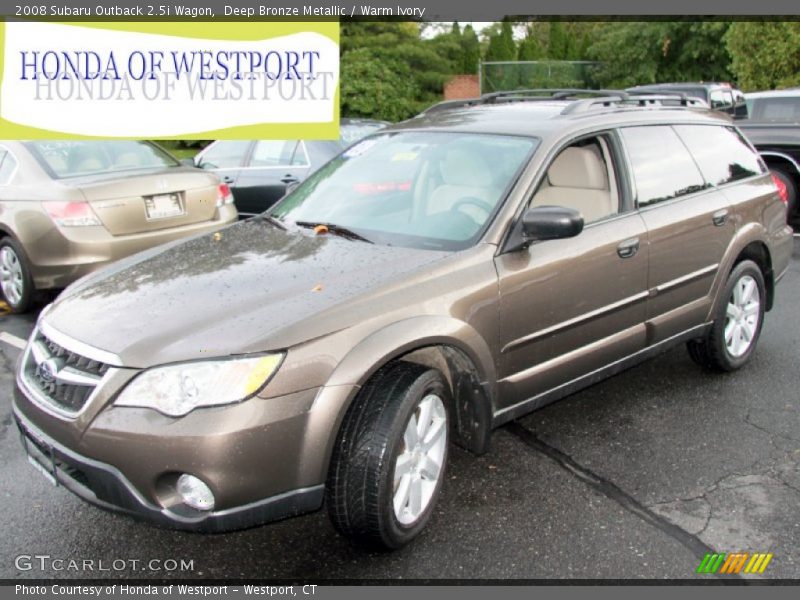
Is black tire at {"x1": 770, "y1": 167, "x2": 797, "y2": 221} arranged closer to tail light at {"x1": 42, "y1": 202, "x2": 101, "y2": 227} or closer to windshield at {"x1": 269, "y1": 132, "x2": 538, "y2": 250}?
windshield at {"x1": 269, "y1": 132, "x2": 538, "y2": 250}

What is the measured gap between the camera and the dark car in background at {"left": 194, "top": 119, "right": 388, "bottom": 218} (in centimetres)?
871

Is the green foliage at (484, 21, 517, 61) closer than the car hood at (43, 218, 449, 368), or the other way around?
the car hood at (43, 218, 449, 368)

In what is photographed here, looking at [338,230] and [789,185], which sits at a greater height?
[338,230]

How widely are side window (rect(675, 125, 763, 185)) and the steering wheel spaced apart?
1695 millimetres

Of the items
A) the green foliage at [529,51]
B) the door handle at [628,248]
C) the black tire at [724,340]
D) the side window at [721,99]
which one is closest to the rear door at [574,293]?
the door handle at [628,248]

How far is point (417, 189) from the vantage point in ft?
13.4

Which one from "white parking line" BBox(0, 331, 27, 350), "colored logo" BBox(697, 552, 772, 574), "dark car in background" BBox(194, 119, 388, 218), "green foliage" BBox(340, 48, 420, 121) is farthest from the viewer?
"green foliage" BBox(340, 48, 420, 121)

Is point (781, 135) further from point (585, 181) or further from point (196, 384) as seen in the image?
point (196, 384)

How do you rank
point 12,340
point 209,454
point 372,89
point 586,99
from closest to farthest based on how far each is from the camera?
1. point 209,454
2. point 586,99
3. point 12,340
4. point 372,89

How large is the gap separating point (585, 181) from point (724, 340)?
157cm

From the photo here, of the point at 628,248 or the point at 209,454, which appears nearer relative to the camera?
the point at 209,454

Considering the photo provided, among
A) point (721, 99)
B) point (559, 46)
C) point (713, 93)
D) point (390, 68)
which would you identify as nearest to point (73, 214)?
point (713, 93)

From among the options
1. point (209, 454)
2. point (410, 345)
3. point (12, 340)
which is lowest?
point (12, 340)

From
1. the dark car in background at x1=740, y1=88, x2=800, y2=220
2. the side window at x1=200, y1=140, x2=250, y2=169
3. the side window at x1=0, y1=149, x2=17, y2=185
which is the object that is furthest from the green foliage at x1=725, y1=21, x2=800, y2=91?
the side window at x1=0, y1=149, x2=17, y2=185
